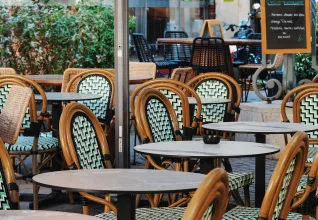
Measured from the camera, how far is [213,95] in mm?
7926

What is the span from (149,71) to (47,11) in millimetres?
1394

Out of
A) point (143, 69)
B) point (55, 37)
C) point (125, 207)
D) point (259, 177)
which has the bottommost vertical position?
point (259, 177)

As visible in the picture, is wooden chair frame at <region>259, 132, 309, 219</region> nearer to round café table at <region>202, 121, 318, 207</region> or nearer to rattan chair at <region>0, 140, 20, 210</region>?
rattan chair at <region>0, 140, 20, 210</region>

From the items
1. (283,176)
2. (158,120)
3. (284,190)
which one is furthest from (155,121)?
(283,176)

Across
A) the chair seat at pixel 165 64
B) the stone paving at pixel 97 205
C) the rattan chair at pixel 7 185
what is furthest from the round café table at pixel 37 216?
the chair seat at pixel 165 64

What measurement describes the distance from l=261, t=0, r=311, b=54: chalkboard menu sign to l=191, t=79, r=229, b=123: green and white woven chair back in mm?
1258

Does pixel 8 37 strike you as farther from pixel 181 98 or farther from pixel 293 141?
pixel 293 141

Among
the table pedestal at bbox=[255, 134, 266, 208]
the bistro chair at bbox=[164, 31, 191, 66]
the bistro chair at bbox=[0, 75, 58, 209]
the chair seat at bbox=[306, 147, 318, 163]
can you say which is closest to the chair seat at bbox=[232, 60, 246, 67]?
the bistro chair at bbox=[164, 31, 191, 66]

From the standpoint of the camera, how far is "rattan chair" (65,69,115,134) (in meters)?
8.11

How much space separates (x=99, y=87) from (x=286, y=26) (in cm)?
203

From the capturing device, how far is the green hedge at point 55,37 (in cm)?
817

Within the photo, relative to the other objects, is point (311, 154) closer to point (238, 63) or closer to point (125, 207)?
point (125, 207)

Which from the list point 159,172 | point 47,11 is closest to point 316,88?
point 47,11

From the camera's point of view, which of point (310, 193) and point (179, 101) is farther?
point (179, 101)
